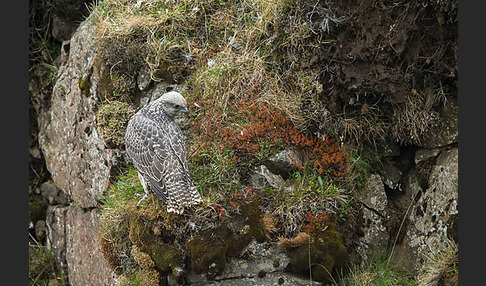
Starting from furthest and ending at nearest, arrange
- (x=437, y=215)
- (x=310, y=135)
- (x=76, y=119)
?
(x=76, y=119) → (x=310, y=135) → (x=437, y=215)

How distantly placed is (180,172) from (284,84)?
221cm

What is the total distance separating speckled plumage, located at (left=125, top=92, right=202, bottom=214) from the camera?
660 centimetres

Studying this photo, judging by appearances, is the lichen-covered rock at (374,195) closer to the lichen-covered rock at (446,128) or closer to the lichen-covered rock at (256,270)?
the lichen-covered rock at (446,128)

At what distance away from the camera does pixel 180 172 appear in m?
6.65

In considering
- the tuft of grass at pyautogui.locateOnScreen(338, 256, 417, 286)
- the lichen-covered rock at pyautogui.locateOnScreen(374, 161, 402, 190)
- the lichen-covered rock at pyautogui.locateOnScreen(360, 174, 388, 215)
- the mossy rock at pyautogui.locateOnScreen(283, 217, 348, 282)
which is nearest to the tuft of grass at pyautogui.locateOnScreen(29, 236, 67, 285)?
the mossy rock at pyautogui.locateOnScreen(283, 217, 348, 282)

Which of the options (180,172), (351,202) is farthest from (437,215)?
(180,172)

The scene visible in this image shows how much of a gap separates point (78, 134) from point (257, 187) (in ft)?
11.8

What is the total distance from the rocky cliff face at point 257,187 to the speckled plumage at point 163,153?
0.99 meters

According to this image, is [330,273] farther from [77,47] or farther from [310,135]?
[77,47]

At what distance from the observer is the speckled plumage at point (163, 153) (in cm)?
660

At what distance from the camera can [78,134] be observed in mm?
9156

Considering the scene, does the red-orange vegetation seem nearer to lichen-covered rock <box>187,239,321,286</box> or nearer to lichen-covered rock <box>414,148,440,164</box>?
lichen-covered rock <box>414,148,440,164</box>

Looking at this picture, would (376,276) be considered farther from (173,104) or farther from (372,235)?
(173,104)

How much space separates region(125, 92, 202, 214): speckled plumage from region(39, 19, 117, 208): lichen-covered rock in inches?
55.0
